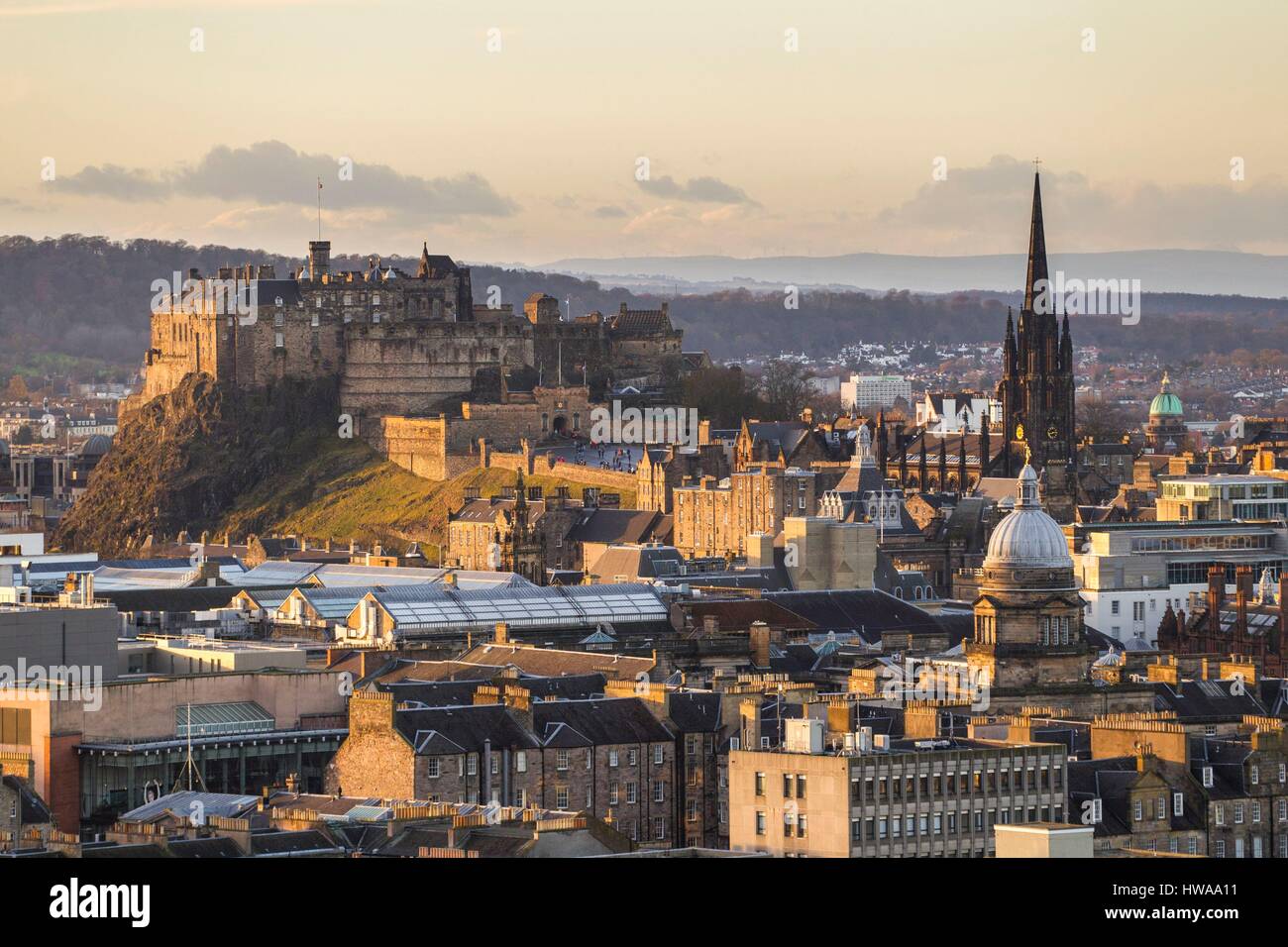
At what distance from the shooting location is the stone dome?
79938 millimetres

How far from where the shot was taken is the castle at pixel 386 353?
183500mm

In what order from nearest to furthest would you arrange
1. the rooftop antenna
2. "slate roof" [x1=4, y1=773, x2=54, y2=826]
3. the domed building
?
1. "slate roof" [x1=4, y1=773, x2=54, y2=826]
2. the rooftop antenna
3. the domed building

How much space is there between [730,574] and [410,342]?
71311mm

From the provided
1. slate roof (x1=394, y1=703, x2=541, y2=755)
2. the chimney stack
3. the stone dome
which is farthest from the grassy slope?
slate roof (x1=394, y1=703, x2=541, y2=755)

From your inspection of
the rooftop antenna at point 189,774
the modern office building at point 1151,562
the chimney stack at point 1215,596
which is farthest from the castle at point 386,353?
the rooftop antenna at point 189,774

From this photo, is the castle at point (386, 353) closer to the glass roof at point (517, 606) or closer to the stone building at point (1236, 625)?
the stone building at point (1236, 625)

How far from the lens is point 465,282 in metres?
197

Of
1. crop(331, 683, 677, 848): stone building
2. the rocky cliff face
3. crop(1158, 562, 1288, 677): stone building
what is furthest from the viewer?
the rocky cliff face

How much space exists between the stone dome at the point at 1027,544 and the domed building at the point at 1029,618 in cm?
2

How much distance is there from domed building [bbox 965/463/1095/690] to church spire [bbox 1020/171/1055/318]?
294ft

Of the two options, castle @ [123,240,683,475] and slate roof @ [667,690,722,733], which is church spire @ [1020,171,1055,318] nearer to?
castle @ [123,240,683,475]

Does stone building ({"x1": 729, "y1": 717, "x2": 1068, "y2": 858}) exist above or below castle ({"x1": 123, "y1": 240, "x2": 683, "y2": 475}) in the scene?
below
